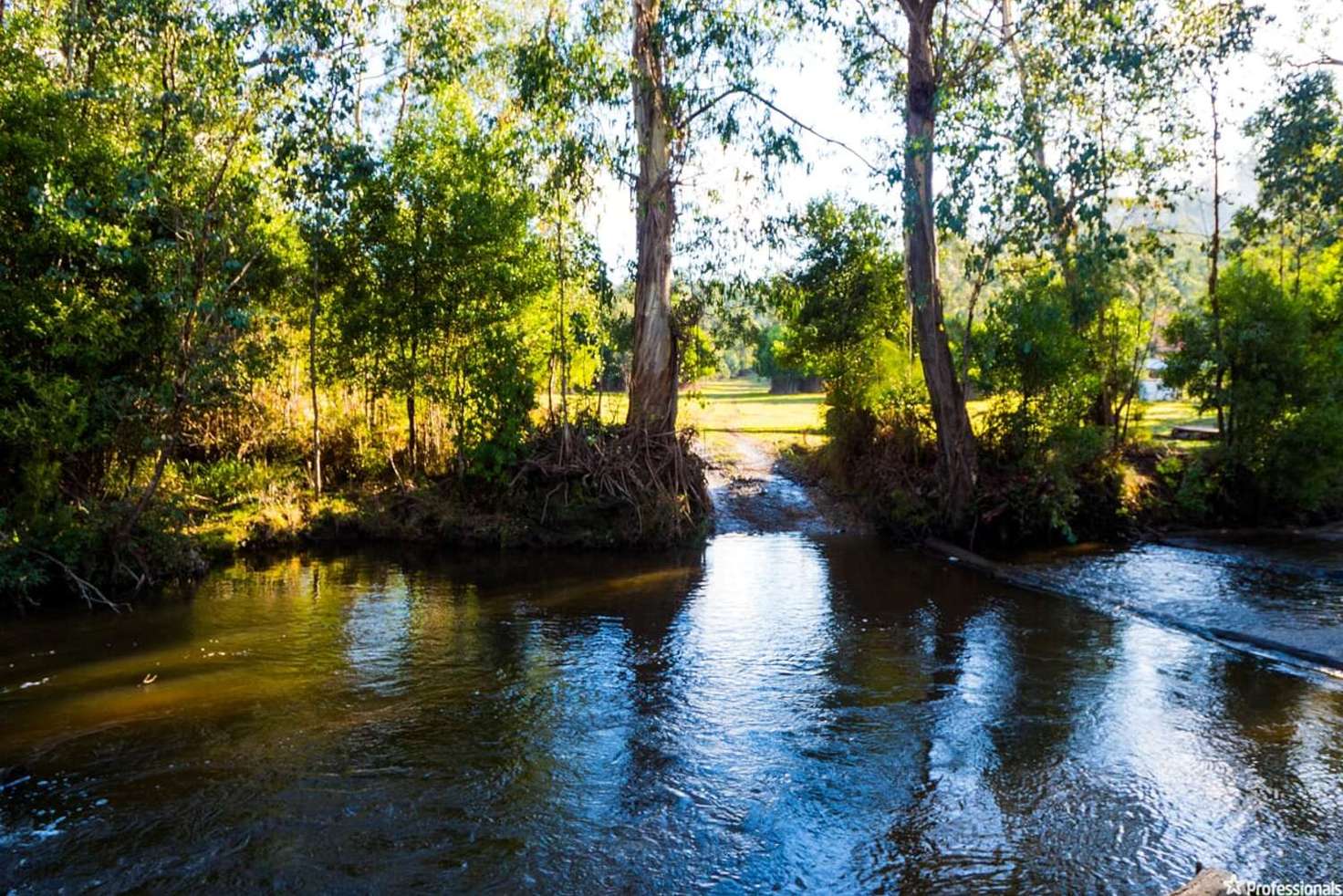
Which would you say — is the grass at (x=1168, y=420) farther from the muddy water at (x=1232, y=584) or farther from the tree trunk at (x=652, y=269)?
the tree trunk at (x=652, y=269)

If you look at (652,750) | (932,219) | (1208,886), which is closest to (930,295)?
(932,219)

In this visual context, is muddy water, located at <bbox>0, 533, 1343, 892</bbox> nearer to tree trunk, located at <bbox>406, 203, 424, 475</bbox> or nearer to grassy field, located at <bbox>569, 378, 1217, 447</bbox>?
tree trunk, located at <bbox>406, 203, 424, 475</bbox>

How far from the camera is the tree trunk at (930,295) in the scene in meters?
14.8

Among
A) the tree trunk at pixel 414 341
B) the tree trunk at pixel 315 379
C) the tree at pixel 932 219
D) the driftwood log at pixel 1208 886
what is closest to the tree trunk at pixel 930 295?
the tree at pixel 932 219

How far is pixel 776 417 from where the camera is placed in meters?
32.8

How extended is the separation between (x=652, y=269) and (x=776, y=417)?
16581mm

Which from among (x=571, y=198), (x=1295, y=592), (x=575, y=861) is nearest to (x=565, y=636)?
(x=575, y=861)

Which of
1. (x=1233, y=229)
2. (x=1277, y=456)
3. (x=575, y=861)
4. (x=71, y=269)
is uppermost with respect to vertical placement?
(x=1233, y=229)

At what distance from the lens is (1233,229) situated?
18.4 meters

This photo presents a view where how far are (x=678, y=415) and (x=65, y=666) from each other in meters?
11.3

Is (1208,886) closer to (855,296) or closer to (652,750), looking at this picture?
(652,750)

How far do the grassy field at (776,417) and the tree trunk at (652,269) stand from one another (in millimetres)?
813

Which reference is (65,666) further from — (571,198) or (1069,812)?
(571,198)

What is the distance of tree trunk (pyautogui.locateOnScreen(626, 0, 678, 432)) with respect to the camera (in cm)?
1631
